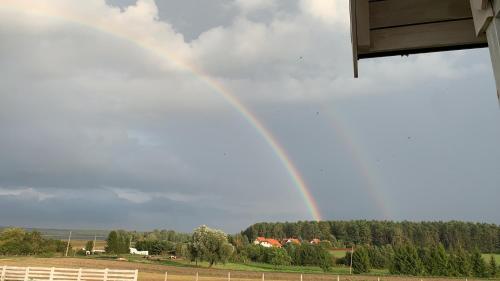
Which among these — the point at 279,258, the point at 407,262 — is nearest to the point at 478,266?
the point at 407,262

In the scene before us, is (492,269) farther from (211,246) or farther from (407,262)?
(211,246)

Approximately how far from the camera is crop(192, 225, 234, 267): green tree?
6544cm

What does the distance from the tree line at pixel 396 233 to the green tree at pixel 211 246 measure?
7320cm

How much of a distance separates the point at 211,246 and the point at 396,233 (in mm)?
86846

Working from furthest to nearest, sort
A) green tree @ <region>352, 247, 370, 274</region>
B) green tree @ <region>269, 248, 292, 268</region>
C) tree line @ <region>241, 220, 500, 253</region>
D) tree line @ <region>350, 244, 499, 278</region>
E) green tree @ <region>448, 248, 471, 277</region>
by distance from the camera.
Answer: tree line @ <region>241, 220, 500, 253</region>, green tree @ <region>269, 248, 292, 268</region>, green tree @ <region>352, 247, 370, 274</region>, tree line @ <region>350, 244, 499, 278</region>, green tree @ <region>448, 248, 471, 277</region>

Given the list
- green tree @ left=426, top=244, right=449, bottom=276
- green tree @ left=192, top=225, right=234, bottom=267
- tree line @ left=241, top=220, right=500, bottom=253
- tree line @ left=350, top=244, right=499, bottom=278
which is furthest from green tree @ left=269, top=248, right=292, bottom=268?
tree line @ left=241, top=220, right=500, bottom=253

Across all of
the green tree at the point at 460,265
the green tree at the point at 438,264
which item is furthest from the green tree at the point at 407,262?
the green tree at the point at 460,265

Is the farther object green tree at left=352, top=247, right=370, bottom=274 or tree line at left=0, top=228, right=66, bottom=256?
green tree at left=352, top=247, right=370, bottom=274

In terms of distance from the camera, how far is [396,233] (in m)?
130

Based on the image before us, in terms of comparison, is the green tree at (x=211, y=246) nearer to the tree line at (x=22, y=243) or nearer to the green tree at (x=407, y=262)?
the green tree at (x=407, y=262)

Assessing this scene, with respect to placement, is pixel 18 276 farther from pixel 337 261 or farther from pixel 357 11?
pixel 337 261

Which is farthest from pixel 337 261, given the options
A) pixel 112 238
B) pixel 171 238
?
pixel 171 238

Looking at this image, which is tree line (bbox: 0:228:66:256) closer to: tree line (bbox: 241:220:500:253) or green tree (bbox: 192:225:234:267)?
green tree (bbox: 192:225:234:267)

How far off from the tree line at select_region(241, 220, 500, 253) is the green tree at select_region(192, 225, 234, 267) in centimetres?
7320
